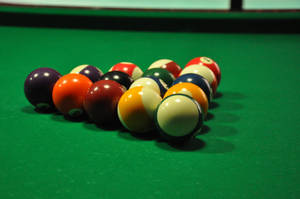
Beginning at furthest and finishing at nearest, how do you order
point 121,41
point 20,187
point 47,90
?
point 121,41 → point 47,90 → point 20,187

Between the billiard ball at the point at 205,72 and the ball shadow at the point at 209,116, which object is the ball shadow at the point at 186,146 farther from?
the billiard ball at the point at 205,72

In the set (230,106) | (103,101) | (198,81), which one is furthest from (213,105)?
(103,101)

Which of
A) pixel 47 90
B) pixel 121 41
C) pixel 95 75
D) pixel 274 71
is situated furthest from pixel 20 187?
pixel 121 41

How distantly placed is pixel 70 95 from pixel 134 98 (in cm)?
58

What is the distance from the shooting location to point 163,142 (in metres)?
2.75

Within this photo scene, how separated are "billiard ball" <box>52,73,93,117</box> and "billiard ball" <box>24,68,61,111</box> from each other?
0.44 ft

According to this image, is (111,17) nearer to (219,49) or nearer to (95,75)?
(219,49)

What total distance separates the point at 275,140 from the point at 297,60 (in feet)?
9.44

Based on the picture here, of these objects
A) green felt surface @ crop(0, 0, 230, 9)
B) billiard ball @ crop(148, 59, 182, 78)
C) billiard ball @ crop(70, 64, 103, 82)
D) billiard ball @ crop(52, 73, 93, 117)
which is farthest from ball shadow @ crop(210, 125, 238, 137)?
green felt surface @ crop(0, 0, 230, 9)

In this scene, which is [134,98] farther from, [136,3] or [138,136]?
[136,3]

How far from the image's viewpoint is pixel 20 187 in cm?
207

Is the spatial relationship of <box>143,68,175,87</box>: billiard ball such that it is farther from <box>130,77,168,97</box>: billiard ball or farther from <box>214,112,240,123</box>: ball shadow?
<box>214,112,240,123</box>: ball shadow

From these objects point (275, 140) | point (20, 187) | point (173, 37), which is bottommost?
point (173, 37)

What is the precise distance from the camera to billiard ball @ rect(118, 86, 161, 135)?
9.12 feet
